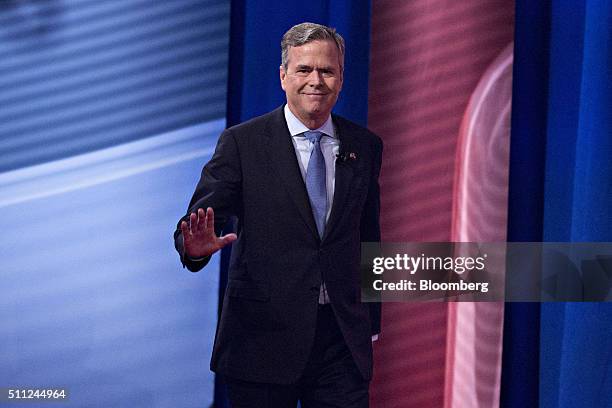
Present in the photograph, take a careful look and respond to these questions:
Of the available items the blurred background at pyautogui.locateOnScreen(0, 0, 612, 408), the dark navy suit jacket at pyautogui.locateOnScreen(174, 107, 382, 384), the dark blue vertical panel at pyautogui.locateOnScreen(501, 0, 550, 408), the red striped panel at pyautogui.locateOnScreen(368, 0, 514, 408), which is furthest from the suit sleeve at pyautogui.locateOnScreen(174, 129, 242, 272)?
the dark blue vertical panel at pyautogui.locateOnScreen(501, 0, 550, 408)

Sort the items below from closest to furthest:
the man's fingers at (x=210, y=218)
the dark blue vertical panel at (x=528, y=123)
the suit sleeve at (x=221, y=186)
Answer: the man's fingers at (x=210, y=218) → the suit sleeve at (x=221, y=186) → the dark blue vertical panel at (x=528, y=123)

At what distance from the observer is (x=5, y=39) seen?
2355 mm

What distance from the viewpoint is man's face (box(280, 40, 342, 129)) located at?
1963 millimetres

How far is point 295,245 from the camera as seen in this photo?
192 cm

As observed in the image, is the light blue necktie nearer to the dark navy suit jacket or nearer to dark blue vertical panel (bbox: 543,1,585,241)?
the dark navy suit jacket

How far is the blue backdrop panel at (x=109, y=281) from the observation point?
7.82ft

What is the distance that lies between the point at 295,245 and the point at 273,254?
2.3 inches

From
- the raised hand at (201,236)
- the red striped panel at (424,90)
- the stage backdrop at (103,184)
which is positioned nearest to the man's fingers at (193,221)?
the raised hand at (201,236)

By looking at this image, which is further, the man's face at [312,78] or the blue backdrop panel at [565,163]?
the blue backdrop panel at [565,163]

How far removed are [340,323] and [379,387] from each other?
700 mm

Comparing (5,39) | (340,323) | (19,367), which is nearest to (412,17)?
(340,323)

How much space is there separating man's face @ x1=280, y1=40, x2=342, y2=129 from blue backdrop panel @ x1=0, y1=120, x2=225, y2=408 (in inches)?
18.6

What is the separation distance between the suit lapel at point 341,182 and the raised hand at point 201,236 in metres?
0.28

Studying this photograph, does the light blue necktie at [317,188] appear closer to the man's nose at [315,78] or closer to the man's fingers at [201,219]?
the man's nose at [315,78]
